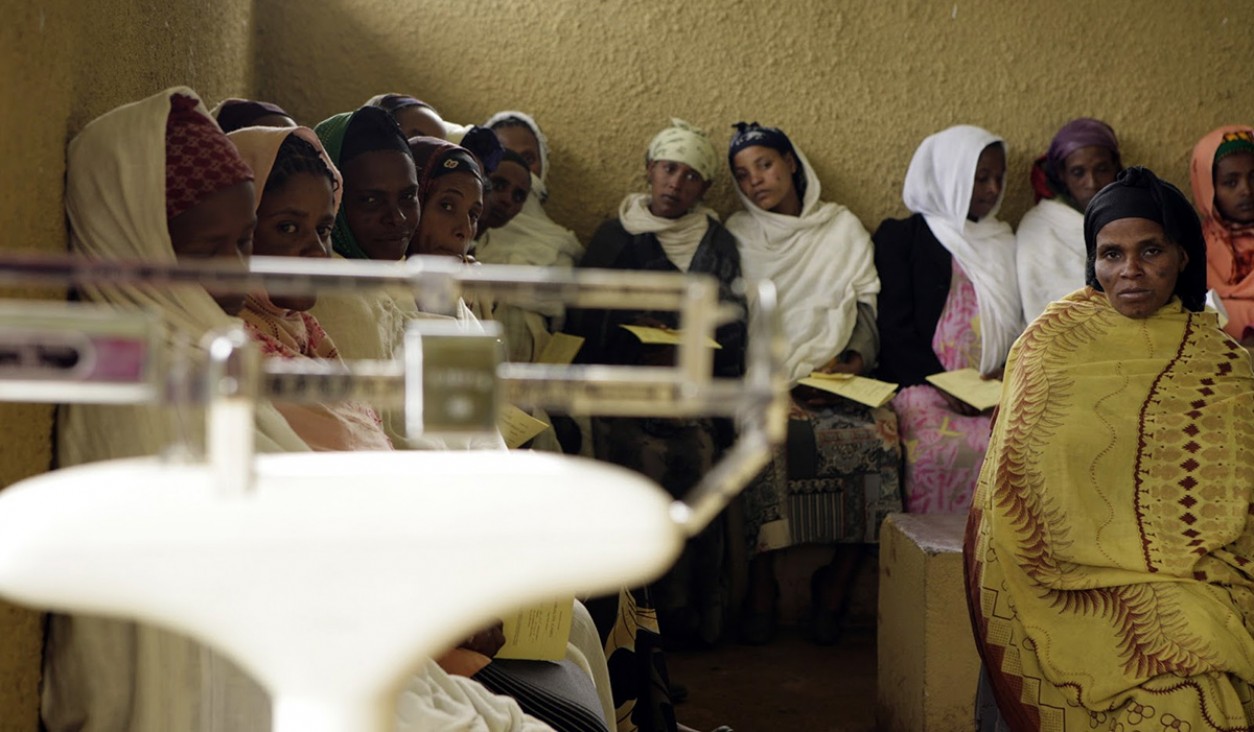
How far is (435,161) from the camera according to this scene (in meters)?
3.04

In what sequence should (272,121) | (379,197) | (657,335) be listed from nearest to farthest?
1. (272,121)
2. (379,197)
3. (657,335)

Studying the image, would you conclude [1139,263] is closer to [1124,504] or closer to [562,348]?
[1124,504]

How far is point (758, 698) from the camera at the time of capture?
13.8 ft

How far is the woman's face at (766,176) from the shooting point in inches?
227

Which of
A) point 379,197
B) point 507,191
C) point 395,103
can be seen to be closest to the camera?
point 379,197

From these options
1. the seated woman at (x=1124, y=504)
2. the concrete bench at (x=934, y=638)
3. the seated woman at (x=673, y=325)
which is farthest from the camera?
the seated woman at (x=673, y=325)

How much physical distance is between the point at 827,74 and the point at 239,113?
396 centimetres

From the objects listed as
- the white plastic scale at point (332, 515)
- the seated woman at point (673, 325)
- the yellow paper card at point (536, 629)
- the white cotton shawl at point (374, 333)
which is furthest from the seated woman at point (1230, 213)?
the white plastic scale at point (332, 515)

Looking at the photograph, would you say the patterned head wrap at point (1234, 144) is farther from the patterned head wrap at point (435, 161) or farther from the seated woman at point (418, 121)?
the patterned head wrap at point (435, 161)

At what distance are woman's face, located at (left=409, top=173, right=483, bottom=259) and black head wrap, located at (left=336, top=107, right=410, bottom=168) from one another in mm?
301

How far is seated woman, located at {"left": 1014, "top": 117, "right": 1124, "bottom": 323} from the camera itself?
5.60 metres

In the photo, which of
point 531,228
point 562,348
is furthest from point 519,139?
point 562,348

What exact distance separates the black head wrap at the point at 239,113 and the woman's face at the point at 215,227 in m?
0.76

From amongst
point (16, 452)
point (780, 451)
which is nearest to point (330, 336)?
point (16, 452)
